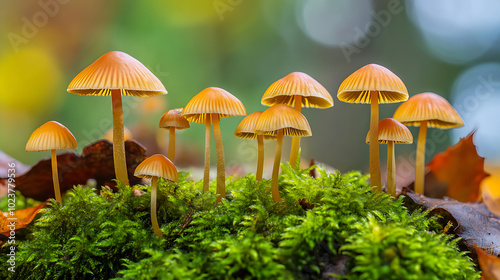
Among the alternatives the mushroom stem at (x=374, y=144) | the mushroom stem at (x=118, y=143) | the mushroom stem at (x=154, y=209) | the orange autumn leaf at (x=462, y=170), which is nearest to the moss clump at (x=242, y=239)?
the mushroom stem at (x=154, y=209)

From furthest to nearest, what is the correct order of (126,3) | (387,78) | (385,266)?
(126,3)
(387,78)
(385,266)

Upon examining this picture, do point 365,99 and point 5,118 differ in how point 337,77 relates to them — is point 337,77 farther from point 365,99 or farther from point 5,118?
point 5,118

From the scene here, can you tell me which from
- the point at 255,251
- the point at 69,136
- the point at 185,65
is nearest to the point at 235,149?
the point at 185,65

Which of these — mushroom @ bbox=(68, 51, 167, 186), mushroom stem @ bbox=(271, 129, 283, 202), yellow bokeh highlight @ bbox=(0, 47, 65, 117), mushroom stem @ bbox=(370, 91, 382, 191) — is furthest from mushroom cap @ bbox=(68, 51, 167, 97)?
yellow bokeh highlight @ bbox=(0, 47, 65, 117)

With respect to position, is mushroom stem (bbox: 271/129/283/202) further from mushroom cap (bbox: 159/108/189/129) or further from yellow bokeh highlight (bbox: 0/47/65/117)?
yellow bokeh highlight (bbox: 0/47/65/117)

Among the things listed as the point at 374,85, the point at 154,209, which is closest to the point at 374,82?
the point at 374,85

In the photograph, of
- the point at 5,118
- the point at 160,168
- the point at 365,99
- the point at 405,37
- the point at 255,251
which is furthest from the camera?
the point at 405,37

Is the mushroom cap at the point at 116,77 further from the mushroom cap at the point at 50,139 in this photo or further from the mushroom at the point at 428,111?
the mushroom at the point at 428,111
